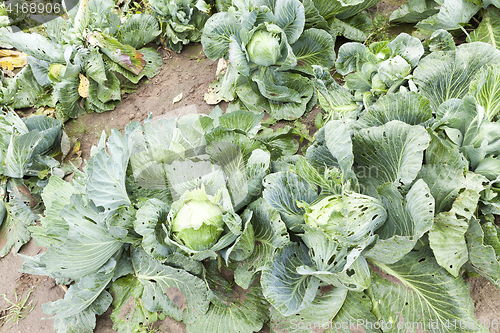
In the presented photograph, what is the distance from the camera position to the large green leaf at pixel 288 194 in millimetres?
2137

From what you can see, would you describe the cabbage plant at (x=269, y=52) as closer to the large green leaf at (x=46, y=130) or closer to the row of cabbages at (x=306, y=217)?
the row of cabbages at (x=306, y=217)

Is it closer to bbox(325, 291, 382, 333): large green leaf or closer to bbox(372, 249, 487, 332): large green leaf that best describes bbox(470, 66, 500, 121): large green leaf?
bbox(372, 249, 487, 332): large green leaf

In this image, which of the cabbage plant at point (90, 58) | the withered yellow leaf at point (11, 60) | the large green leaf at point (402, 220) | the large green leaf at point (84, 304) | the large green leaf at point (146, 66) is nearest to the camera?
the large green leaf at point (402, 220)

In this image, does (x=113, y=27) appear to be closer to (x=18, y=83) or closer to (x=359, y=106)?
(x=18, y=83)

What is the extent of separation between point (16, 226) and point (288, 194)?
2953 mm

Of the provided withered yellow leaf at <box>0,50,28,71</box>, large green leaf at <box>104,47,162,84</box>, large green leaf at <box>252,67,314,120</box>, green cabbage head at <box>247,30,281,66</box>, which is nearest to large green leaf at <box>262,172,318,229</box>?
large green leaf at <box>252,67,314,120</box>

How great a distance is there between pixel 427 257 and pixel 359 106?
1.40 metres

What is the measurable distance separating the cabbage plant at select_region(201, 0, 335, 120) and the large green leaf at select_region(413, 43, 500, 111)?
1158mm

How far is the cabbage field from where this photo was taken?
1.99 m

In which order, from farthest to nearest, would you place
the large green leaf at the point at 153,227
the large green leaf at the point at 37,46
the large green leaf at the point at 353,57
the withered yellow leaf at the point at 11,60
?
the withered yellow leaf at the point at 11,60 < the large green leaf at the point at 37,46 < the large green leaf at the point at 353,57 < the large green leaf at the point at 153,227

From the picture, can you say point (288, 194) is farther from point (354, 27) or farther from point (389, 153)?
point (354, 27)

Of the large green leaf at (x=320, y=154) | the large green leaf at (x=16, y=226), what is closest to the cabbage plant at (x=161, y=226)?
the large green leaf at (x=320, y=154)

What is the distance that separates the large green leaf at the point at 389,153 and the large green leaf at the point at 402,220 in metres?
0.09

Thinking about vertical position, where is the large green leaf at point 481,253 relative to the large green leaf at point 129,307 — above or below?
above
